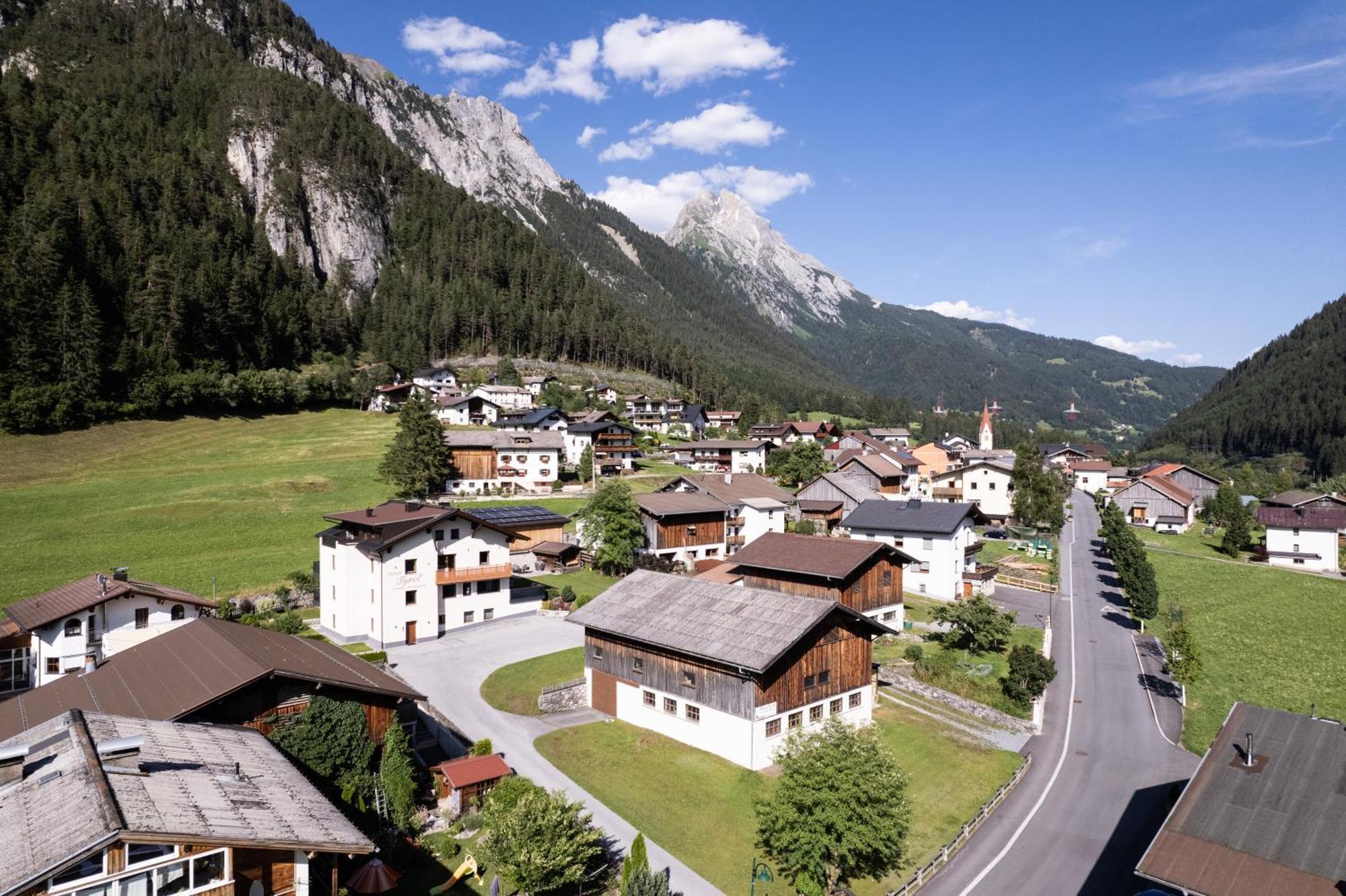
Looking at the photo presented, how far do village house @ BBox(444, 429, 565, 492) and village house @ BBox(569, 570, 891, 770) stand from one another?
181ft

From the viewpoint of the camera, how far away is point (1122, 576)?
5828 cm

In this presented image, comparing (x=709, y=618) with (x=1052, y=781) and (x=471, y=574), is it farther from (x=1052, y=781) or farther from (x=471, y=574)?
(x=471, y=574)

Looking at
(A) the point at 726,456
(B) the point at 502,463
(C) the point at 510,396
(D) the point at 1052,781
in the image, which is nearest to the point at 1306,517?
(D) the point at 1052,781

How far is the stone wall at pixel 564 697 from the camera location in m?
36.6

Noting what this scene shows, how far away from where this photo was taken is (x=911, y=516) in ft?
211

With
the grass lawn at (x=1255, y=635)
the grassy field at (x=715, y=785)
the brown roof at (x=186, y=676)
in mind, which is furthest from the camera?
the grass lawn at (x=1255, y=635)

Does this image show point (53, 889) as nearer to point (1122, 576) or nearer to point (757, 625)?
point (757, 625)

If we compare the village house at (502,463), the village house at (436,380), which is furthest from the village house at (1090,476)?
the village house at (436,380)

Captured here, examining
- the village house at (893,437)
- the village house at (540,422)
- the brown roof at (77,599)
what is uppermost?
the village house at (540,422)

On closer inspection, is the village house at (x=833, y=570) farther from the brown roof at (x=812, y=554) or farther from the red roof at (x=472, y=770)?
the red roof at (x=472, y=770)

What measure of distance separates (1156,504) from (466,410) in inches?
4190

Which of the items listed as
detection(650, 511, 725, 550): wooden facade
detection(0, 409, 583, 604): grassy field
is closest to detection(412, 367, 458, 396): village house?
detection(0, 409, 583, 604): grassy field

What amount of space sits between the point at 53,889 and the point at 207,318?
437 feet

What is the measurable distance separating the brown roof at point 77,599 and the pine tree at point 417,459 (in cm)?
3976
